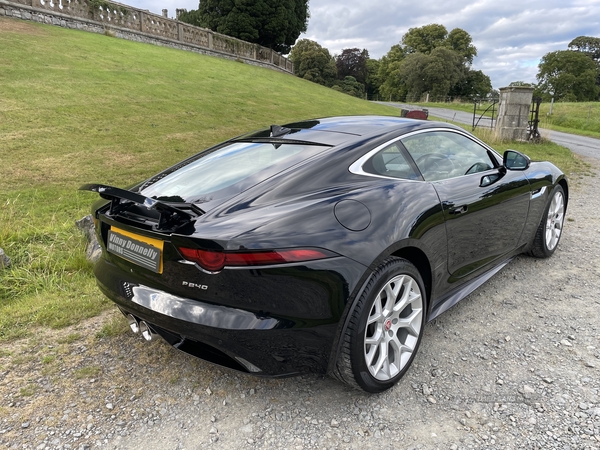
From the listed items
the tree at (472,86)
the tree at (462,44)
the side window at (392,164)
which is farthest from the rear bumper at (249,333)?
the tree at (462,44)

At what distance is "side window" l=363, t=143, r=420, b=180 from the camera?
8.39 ft

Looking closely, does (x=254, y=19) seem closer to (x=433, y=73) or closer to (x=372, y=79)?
(x=433, y=73)

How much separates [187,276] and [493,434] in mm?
1659

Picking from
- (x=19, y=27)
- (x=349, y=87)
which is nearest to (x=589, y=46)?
(x=349, y=87)

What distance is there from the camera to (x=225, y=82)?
18.6 m

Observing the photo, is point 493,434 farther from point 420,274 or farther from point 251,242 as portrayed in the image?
point 251,242

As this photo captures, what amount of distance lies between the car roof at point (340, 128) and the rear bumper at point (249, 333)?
1.13 m

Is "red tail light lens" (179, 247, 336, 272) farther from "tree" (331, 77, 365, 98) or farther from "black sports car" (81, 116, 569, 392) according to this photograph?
"tree" (331, 77, 365, 98)

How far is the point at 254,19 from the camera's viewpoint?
36750 mm

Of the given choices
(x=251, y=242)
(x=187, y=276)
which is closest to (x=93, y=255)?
(x=187, y=276)

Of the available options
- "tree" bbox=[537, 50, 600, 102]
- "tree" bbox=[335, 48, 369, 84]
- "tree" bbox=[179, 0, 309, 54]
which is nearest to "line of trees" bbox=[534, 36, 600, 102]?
"tree" bbox=[537, 50, 600, 102]

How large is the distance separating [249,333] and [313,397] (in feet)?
2.33

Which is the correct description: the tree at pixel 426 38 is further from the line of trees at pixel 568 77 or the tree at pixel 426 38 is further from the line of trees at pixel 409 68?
the line of trees at pixel 568 77

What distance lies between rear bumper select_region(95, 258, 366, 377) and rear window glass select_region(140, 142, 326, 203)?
1.90ft
